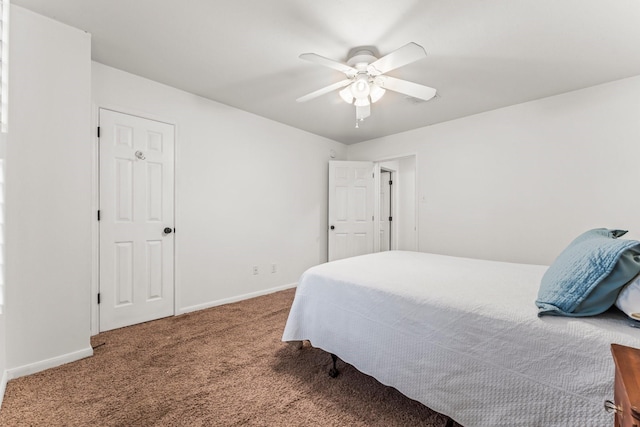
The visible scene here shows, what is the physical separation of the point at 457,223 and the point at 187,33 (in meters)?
3.44

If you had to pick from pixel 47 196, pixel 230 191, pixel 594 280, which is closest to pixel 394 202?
pixel 230 191

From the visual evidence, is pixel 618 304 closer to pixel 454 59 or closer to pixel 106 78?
pixel 454 59

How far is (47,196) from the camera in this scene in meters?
1.83

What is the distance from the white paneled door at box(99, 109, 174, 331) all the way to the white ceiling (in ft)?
1.91

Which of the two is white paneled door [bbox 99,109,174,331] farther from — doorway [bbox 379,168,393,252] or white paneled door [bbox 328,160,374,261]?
doorway [bbox 379,168,393,252]

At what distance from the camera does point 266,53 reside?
2166 millimetres

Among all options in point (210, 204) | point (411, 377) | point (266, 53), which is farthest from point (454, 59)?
point (210, 204)

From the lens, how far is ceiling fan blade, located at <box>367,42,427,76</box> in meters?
1.63

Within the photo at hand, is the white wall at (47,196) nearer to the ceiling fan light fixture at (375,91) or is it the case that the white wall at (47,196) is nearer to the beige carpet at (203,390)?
the beige carpet at (203,390)

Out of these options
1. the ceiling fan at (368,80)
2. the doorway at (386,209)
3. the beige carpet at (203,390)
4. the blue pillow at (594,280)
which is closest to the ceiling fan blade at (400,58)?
the ceiling fan at (368,80)

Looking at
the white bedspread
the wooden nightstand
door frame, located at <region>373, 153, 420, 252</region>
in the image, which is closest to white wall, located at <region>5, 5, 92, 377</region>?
the white bedspread

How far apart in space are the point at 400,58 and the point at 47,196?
250 cm

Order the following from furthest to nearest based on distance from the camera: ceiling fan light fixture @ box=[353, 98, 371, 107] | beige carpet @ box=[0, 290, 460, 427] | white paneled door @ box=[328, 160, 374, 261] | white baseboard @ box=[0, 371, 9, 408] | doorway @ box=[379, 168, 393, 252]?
doorway @ box=[379, 168, 393, 252]
white paneled door @ box=[328, 160, 374, 261]
ceiling fan light fixture @ box=[353, 98, 371, 107]
white baseboard @ box=[0, 371, 9, 408]
beige carpet @ box=[0, 290, 460, 427]

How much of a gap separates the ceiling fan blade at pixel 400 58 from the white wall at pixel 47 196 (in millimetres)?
2080
